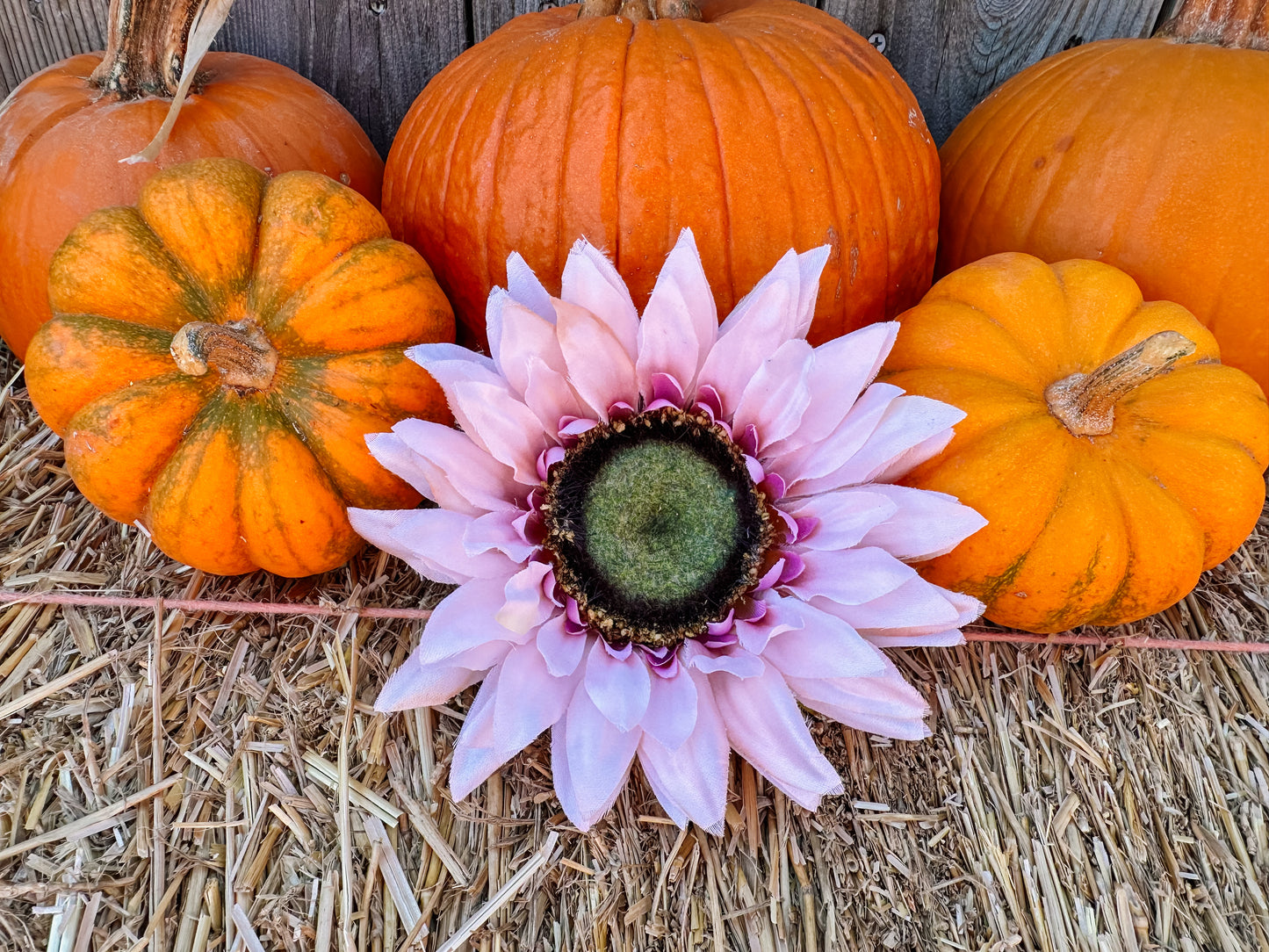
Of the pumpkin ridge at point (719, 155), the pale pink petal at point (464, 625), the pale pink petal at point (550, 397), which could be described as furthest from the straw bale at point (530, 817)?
the pumpkin ridge at point (719, 155)

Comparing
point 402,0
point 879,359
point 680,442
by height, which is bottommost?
point 680,442

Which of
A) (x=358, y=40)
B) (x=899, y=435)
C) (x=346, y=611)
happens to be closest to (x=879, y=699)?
(x=899, y=435)

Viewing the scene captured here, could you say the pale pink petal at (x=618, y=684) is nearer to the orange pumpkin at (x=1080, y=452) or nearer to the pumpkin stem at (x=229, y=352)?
the orange pumpkin at (x=1080, y=452)

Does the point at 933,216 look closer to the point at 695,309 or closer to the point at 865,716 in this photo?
the point at 695,309

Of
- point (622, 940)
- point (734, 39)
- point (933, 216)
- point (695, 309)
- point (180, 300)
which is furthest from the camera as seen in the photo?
point (933, 216)

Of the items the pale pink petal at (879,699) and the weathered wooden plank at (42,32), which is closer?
the pale pink petal at (879,699)

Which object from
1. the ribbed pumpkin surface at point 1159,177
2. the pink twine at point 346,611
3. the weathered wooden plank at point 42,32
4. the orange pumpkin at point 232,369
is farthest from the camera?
the weathered wooden plank at point 42,32

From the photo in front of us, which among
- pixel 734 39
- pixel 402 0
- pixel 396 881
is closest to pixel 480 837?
pixel 396 881
